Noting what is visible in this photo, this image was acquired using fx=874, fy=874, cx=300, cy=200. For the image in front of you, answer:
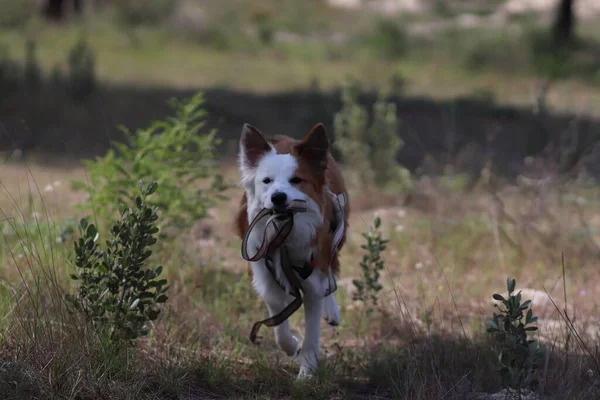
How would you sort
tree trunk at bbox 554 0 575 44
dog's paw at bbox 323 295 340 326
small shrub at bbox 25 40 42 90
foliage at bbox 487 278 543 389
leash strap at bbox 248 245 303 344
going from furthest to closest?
tree trunk at bbox 554 0 575 44 → small shrub at bbox 25 40 42 90 → dog's paw at bbox 323 295 340 326 → leash strap at bbox 248 245 303 344 → foliage at bbox 487 278 543 389

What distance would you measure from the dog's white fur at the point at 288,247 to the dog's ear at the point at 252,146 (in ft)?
0.04

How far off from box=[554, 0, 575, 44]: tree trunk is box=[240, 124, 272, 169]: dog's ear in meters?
15.3

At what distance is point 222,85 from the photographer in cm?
1433

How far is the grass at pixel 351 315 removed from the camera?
4.07 meters

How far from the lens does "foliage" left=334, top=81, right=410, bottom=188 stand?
849 centimetres

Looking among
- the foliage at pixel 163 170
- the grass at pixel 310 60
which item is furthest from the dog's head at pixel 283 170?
the grass at pixel 310 60

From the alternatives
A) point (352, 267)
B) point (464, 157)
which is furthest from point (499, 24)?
point (352, 267)

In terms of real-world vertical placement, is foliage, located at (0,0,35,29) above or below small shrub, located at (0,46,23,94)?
above

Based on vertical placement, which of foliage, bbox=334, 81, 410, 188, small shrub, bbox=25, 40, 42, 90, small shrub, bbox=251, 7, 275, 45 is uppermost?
small shrub, bbox=251, 7, 275, 45

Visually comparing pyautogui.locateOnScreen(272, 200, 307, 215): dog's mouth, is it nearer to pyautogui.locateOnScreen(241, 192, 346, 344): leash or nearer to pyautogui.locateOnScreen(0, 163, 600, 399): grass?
pyautogui.locateOnScreen(241, 192, 346, 344): leash

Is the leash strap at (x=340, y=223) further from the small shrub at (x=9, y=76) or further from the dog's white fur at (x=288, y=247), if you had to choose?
the small shrub at (x=9, y=76)

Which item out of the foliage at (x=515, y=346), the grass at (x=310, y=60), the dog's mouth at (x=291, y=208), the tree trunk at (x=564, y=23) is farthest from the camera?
the tree trunk at (x=564, y=23)

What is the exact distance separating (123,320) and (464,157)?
19.5ft

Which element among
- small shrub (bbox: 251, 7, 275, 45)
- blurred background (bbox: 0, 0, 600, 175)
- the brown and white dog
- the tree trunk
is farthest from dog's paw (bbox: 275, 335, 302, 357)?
small shrub (bbox: 251, 7, 275, 45)
